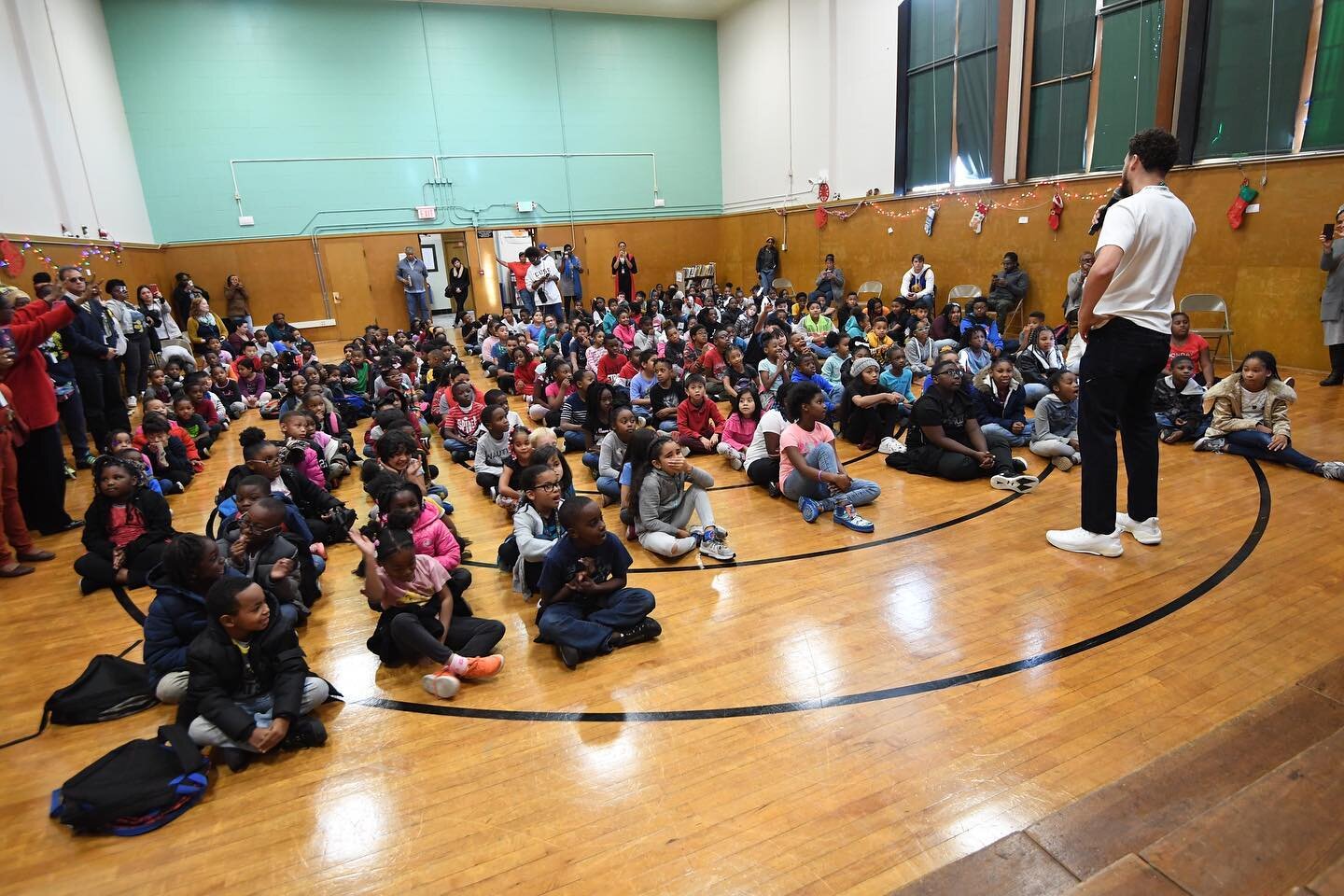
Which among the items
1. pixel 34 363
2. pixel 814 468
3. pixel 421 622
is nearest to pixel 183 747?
pixel 421 622

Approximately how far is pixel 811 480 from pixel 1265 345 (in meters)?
6.83

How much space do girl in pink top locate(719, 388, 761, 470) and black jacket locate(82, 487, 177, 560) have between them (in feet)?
13.0

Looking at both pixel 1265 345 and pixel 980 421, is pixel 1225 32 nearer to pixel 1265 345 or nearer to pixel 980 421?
pixel 1265 345

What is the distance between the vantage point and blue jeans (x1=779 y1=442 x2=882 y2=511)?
15.7ft

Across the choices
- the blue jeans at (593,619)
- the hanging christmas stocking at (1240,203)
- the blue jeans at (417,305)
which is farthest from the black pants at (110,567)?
the blue jeans at (417,305)

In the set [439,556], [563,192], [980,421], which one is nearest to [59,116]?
[563,192]

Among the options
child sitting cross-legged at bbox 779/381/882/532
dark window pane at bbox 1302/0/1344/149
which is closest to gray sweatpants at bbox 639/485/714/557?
child sitting cross-legged at bbox 779/381/882/532

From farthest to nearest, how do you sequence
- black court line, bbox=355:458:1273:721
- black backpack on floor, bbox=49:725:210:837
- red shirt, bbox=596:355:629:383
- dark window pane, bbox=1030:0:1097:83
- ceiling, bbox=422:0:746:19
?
ceiling, bbox=422:0:746:19, dark window pane, bbox=1030:0:1097:83, red shirt, bbox=596:355:629:383, black court line, bbox=355:458:1273:721, black backpack on floor, bbox=49:725:210:837

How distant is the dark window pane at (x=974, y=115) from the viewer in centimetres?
1103

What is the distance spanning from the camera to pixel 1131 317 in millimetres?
3305

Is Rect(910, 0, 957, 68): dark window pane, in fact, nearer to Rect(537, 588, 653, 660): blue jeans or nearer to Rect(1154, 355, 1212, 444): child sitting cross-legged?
Rect(1154, 355, 1212, 444): child sitting cross-legged

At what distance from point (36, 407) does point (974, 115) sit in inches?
488

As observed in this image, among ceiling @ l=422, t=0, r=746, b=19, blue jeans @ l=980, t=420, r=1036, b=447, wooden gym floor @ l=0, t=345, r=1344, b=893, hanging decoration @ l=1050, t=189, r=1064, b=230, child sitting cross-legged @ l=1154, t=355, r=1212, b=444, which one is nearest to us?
wooden gym floor @ l=0, t=345, r=1344, b=893

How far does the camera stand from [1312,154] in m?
7.36
